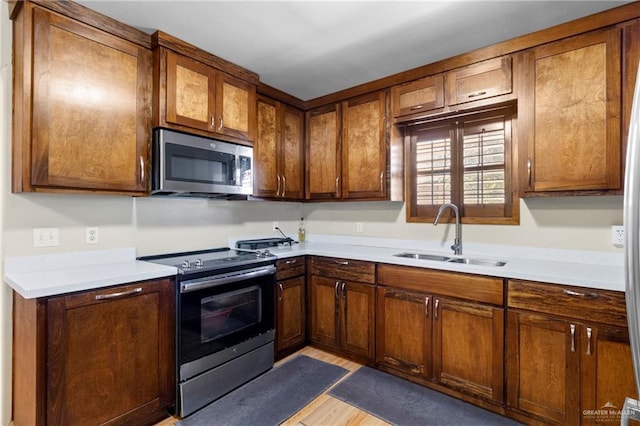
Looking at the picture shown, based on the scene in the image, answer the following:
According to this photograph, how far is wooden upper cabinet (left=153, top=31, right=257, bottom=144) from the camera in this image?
217 cm

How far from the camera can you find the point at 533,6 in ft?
6.16

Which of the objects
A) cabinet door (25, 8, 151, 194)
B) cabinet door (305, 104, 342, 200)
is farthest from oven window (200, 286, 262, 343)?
cabinet door (305, 104, 342, 200)

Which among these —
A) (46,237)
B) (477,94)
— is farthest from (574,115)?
(46,237)

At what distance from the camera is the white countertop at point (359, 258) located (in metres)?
1.65

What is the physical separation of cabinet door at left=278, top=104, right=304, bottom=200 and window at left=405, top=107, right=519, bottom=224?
108cm

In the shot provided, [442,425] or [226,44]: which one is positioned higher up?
[226,44]

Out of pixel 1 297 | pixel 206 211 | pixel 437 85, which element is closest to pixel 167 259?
pixel 206 211

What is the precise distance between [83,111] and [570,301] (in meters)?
2.93

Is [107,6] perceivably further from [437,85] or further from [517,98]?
[517,98]

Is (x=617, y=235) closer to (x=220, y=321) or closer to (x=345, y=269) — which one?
(x=345, y=269)

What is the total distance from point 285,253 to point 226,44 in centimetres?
165

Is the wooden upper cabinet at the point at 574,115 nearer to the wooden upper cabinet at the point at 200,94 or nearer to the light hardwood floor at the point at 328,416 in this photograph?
the light hardwood floor at the point at 328,416

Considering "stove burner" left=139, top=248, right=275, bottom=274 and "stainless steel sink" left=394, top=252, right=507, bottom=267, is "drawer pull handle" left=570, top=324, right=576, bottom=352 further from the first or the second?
"stove burner" left=139, top=248, right=275, bottom=274

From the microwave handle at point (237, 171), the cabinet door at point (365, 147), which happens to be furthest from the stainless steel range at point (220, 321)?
the cabinet door at point (365, 147)
